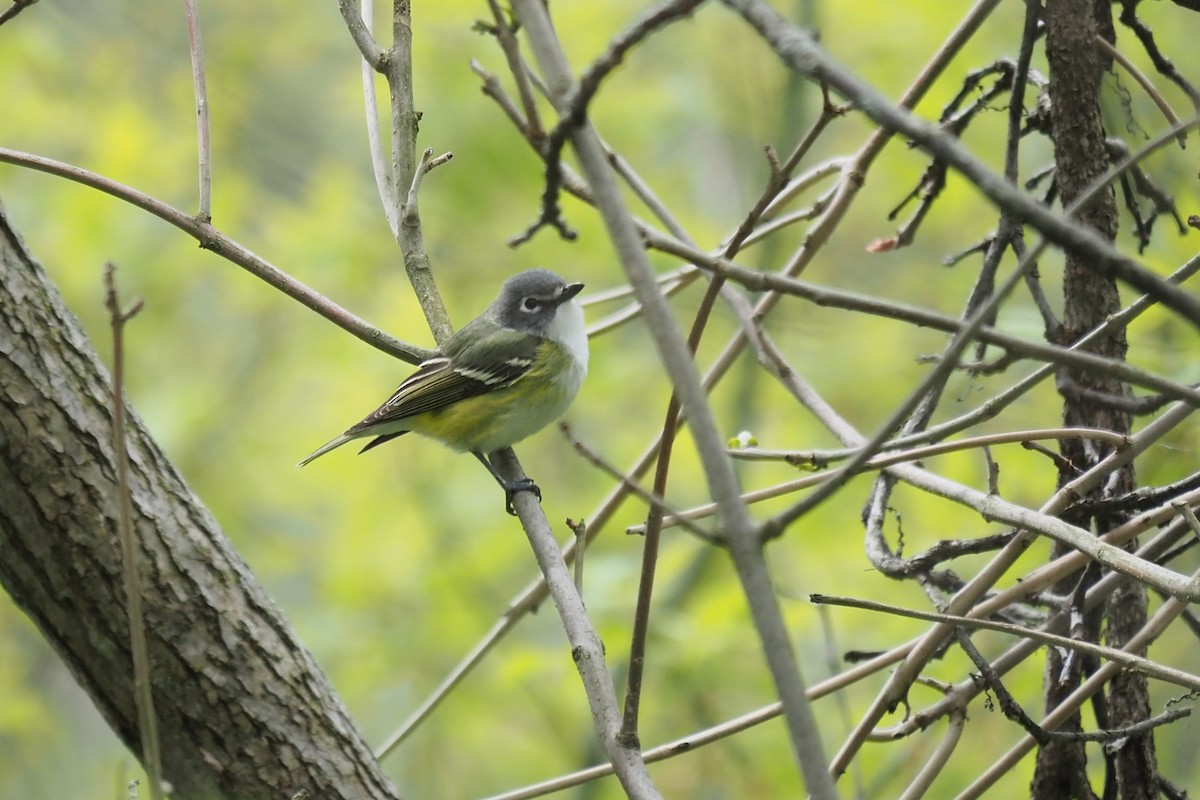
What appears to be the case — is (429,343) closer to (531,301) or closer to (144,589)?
(531,301)

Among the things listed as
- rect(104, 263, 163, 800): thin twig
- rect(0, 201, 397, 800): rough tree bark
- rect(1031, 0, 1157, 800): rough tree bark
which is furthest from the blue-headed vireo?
rect(104, 263, 163, 800): thin twig

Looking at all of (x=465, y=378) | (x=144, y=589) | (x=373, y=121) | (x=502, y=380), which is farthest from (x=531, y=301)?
(x=144, y=589)

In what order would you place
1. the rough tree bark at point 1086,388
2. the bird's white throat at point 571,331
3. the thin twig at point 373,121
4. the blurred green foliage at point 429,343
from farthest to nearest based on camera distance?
the blurred green foliage at point 429,343 → the bird's white throat at point 571,331 → the thin twig at point 373,121 → the rough tree bark at point 1086,388

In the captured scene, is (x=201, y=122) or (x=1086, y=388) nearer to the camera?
(x=1086, y=388)

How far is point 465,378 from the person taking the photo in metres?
4.99

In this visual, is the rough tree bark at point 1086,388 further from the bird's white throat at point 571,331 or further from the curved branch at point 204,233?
the bird's white throat at point 571,331

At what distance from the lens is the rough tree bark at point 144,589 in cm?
287

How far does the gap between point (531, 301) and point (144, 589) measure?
9.06 ft

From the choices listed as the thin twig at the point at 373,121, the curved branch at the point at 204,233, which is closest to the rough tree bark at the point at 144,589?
the curved branch at the point at 204,233

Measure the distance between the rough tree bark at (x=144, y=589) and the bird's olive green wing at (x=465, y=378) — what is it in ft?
6.08

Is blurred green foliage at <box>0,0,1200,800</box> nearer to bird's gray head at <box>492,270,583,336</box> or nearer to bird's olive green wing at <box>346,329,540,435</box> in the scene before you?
bird's olive green wing at <box>346,329,540,435</box>

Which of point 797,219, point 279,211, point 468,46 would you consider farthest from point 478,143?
point 797,219

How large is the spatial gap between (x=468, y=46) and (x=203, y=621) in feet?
17.6

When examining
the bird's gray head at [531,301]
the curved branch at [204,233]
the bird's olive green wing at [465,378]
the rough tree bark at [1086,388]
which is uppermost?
the bird's gray head at [531,301]
